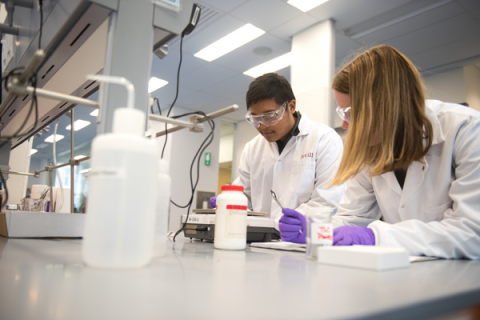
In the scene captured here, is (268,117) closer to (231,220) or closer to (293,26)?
(231,220)

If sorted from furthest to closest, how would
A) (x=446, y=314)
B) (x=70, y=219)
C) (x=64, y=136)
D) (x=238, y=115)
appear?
(x=64, y=136) → (x=238, y=115) → (x=70, y=219) → (x=446, y=314)

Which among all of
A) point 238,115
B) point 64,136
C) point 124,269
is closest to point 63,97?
point 124,269

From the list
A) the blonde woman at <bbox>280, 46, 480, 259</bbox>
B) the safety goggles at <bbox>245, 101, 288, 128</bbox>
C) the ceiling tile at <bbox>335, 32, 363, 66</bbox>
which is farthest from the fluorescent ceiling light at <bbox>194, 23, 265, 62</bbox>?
the blonde woman at <bbox>280, 46, 480, 259</bbox>

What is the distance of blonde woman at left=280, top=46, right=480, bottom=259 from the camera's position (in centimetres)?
90

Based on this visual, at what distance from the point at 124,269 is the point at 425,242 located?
752 mm

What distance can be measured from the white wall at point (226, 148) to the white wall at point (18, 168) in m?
4.40

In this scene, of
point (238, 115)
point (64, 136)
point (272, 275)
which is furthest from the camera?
point (64, 136)

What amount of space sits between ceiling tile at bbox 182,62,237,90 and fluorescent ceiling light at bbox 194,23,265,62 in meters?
0.22

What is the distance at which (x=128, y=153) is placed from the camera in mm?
404

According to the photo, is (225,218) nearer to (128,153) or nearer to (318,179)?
(128,153)

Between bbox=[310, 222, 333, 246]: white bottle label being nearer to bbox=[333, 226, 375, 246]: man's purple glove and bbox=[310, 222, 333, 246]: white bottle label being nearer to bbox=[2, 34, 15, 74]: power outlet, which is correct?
bbox=[333, 226, 375, 246]: man's purple glove

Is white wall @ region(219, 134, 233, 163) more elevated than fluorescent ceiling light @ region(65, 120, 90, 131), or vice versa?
fluorescent ceiling light @ region(65, 120, 90, 131)

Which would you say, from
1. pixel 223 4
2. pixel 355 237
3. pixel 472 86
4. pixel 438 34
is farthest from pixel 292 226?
pixel 472 86

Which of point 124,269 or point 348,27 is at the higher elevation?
point 348,27
